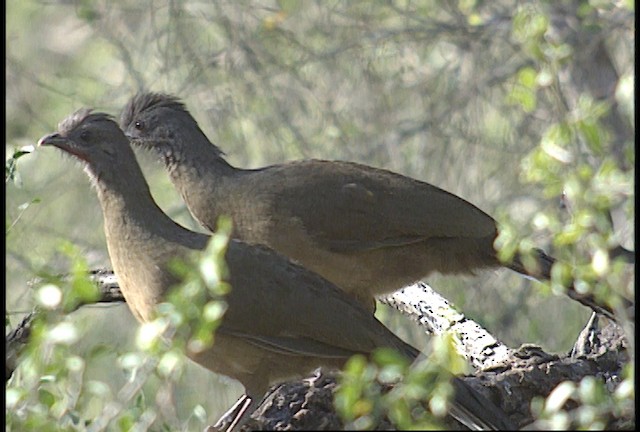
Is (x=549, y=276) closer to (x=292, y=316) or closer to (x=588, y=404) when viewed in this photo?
(x=292, y=316)

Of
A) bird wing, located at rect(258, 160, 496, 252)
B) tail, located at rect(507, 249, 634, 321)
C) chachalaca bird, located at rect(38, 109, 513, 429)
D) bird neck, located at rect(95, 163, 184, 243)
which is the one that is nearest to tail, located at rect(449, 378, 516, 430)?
chachalaca bird, located at rect(38, 109, 513, 429)

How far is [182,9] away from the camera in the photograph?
8242 mm

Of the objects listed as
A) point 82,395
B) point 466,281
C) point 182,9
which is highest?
point 82,395

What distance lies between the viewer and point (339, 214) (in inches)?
224

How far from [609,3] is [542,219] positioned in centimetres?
266

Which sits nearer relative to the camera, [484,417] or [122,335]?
[484,417]

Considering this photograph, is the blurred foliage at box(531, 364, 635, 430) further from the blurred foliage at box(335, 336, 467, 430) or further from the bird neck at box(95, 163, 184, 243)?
the bird neck at box(95, 163, 184, 243)

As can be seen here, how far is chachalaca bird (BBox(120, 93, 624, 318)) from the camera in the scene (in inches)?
220

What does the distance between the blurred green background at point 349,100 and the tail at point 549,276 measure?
179cm

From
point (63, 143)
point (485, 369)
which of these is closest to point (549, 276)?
point (485, 369)

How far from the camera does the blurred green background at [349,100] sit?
7922 mm

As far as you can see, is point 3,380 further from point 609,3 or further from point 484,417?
point 609,3

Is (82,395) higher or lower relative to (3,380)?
higher

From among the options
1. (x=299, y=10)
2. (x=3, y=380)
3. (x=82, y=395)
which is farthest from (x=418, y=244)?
(x=299, y=10)
